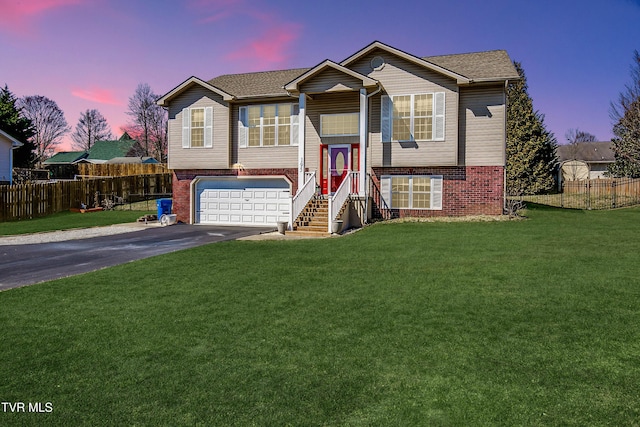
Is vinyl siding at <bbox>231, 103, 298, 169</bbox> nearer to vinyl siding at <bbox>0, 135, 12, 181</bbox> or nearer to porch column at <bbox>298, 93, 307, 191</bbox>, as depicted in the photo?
porch column at <bbox>298, 93, 307, 191</bbox>

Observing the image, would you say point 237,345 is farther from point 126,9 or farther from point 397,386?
point 126,9

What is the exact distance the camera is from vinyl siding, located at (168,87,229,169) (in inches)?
868

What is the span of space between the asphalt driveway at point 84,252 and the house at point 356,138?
4348 mm

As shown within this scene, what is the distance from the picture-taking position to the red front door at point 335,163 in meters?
20.4

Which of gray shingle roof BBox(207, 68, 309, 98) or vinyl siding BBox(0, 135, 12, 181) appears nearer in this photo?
gray shingle roof BBox(207, 68, 309, 98)

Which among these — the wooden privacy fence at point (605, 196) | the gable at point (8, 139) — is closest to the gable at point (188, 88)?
the gable at point (8, 139)

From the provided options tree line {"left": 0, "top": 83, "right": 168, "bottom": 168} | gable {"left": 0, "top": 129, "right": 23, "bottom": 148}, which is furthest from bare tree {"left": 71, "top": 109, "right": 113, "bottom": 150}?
gable {"left": 0, "top": 129, "right": 23, "bottom": 148}

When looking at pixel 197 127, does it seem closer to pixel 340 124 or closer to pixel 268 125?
pixel 268 125

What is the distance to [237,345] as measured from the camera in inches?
209

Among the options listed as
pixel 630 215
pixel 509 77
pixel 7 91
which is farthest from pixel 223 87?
pixel 7 91

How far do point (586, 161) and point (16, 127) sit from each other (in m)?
61.1

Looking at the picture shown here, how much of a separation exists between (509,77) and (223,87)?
1356 cm

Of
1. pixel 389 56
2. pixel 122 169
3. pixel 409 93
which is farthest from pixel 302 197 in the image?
pixel 122 169

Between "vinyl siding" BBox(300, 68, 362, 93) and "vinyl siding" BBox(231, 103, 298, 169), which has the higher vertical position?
"vinyl siding" BBox(300, 68, 362, 93)
